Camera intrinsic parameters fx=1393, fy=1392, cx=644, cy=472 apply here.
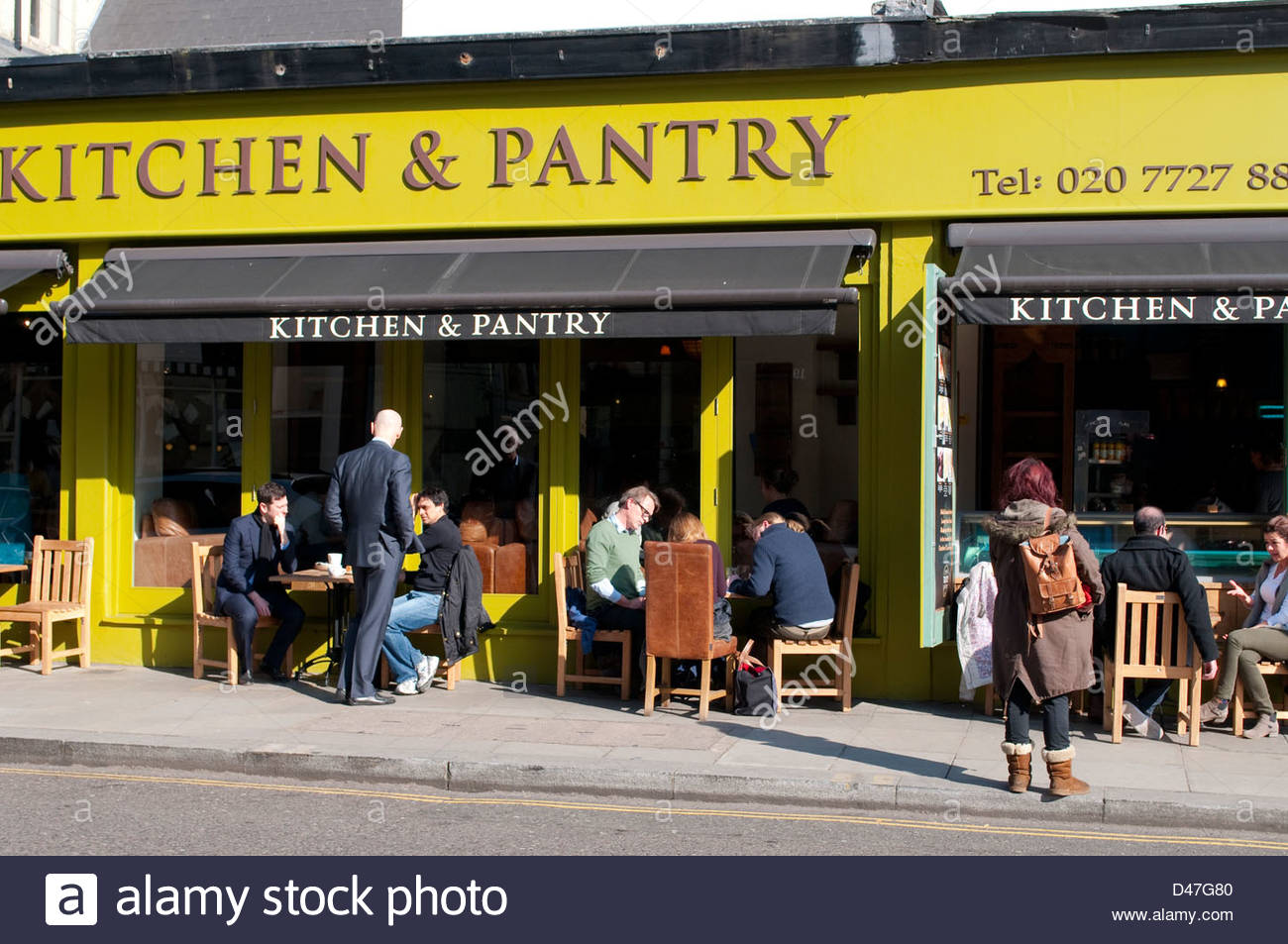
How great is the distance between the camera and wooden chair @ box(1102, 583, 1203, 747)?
7.84 meters

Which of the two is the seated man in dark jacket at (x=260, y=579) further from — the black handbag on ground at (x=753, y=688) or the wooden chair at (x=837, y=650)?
the wooden chair at (x=837, y=650)

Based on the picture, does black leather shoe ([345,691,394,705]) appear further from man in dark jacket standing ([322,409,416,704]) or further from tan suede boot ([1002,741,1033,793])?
tan suede boot ([1002,741,1033,793])

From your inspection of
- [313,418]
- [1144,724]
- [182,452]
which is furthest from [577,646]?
[1144,724]

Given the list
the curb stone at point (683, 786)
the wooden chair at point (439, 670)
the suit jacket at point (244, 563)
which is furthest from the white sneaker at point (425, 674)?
the curb stone at point (683, 786)

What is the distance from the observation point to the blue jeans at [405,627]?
9117 mm

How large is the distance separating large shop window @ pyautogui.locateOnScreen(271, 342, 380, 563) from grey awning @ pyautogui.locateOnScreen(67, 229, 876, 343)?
867 millimetres

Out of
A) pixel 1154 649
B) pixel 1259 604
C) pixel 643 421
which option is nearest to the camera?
pixel 1154 649

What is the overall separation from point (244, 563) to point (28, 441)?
2545 mm

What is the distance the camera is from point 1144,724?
318 inches

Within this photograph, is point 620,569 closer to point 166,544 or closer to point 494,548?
point 494,548

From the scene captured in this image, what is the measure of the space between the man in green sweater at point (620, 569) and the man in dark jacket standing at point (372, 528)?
120cm

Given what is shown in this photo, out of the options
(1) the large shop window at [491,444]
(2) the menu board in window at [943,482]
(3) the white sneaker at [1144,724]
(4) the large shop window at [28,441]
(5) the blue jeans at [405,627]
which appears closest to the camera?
(3) the white sneaker at [1144,724]
